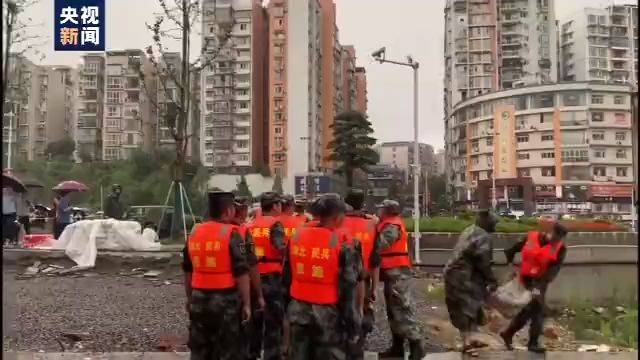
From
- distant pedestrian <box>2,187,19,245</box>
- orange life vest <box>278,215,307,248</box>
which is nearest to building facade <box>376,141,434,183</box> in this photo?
distant pedestrian <box>2,187,19,245</box>

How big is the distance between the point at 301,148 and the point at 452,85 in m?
9.69

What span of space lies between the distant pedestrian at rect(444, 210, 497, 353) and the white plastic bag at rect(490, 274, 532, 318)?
298 mm

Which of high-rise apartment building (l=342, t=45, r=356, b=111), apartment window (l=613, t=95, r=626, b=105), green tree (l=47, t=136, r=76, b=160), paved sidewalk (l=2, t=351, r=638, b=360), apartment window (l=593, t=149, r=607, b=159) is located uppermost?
high-rise apartment building (l=342, t=45, r=356, b=111)

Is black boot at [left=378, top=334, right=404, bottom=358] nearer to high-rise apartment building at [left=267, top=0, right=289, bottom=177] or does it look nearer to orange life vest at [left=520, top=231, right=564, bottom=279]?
orange life vest at [left=520, top=231, right=564, bottom=279]

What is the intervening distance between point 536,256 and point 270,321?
2.75 metres

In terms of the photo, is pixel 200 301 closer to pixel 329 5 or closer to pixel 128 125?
pixel 329 5

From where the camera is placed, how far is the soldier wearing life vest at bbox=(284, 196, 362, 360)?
3.82 m

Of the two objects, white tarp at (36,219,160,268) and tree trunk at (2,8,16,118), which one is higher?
tree trunk at (2,8,16,118)

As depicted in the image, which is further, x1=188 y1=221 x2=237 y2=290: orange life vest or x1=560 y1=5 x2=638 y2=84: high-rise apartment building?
x1=560 y1=5 x2=638 y2=84: high-rise apartment building

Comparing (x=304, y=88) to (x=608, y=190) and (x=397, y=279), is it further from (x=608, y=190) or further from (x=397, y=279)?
(x=397, y=279)

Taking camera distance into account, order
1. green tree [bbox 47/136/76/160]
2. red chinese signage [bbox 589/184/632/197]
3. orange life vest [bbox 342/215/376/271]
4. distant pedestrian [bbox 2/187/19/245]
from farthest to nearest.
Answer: red chinese signage [bbox 589/184/632/197]
green tree [bbox 47/136/76/160]
distant pedestrian [bbox 2/187/19/245]
orange life vest [bbox 342/215/376/271]

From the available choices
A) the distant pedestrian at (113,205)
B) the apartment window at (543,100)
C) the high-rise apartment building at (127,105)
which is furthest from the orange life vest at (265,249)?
the apartment window at (543,100)

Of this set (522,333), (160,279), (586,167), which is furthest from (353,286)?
(586,167)

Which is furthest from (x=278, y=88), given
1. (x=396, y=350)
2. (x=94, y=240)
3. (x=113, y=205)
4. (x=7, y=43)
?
(x=7, y=43)
